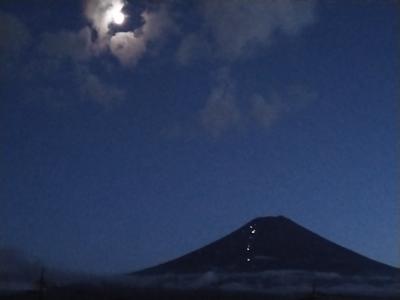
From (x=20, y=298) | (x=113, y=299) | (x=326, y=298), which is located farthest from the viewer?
(x=113, y=299)

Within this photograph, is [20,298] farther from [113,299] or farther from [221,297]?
[221,297]

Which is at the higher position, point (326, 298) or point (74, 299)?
point (74, 299)

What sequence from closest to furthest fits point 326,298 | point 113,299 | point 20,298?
point 326,298
point 20,298
point 113,299

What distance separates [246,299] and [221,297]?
27.7ft

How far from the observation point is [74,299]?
145 m

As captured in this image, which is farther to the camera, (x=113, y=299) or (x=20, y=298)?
(x=113, y=299)

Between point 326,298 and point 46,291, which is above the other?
point 46,291

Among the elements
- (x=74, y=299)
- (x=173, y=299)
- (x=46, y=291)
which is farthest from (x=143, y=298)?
(x=74, y=299)

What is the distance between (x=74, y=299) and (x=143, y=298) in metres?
53.4

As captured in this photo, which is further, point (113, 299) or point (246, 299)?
point (246, 299)

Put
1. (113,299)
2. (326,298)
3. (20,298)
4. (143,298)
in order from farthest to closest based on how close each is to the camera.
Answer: (143,298), (113,299), (20,298), (326,298)

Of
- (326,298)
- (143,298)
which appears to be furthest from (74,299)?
(326,298)

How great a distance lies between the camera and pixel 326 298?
50375mm

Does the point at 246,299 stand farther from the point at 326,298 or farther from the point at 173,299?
the point at 326,298
